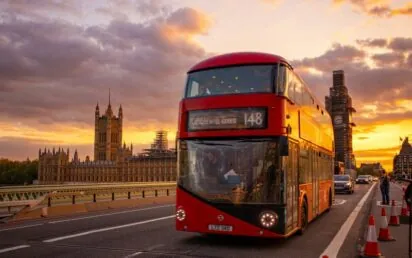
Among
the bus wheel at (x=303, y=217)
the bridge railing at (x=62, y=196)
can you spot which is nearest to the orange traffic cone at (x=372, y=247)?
the bus wheel at (x=303, y=217)

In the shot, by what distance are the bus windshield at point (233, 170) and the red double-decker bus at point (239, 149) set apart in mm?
23

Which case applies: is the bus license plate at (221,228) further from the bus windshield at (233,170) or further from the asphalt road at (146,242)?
the bus windshield at (233,170)

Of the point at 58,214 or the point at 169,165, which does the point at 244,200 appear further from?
the point at 169,165

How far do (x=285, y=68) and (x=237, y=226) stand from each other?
158 inches

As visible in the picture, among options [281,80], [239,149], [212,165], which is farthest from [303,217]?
[281,80]

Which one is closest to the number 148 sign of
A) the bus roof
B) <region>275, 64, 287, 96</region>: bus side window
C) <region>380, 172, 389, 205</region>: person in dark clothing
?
<region>275, 64, 287, 96</region>: bus side window

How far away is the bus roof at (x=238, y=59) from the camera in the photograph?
11.6 meters

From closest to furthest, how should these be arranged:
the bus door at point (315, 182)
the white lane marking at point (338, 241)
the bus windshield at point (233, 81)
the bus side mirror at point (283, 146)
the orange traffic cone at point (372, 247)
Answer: the orange traffic cone at point (372, 247) < the bus side mirror at point (283, 146) < the white lane marking at point (338, 241) < the bus windshield at point (233, 81) < the bus door at point (315, 182)

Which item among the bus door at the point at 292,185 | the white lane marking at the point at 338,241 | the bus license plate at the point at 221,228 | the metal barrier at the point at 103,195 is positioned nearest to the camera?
the white lane marking at the point at 338,241

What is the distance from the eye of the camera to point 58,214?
20.3 m

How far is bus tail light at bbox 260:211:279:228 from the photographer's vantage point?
10.5m

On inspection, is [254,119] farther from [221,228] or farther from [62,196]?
[62,196]

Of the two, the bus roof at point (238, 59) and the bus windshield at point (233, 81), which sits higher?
the bus roof at point (238, 59)

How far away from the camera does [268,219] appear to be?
1053 centimetres
